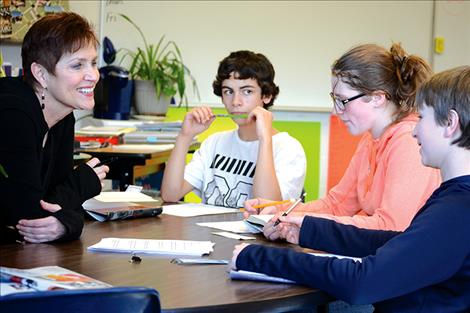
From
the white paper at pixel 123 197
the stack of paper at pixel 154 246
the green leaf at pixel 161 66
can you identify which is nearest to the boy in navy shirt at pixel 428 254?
the stack of paper at pixel 154 246

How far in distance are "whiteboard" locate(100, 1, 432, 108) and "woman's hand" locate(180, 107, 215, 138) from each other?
223 centimetres

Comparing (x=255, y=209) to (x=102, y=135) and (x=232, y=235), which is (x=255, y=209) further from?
(x=102, y=135)

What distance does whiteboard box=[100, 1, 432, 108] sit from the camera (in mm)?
5086

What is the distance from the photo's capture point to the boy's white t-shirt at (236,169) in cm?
281

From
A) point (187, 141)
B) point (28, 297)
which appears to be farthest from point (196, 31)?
point (28, 297)

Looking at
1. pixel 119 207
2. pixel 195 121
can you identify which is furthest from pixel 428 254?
pixel 195 121

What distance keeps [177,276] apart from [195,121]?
1.45 meters

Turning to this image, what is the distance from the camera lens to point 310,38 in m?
5.11

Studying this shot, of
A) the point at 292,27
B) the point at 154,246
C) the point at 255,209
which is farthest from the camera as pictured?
the point at 292,27

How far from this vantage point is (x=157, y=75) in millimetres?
4961

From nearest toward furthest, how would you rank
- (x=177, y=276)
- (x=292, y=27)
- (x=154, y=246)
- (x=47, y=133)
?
(x=177, y=276) → (x=154, y=246) → (x=47, y=133) → (x=292, y=27)

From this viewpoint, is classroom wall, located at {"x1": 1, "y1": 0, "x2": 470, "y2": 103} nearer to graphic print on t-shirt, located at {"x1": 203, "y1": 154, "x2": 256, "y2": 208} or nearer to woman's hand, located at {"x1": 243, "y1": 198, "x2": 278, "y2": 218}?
graphic print on t-shirt, located at {"x1": 203, "y1": 154, "x2": 256, "y2": 208}

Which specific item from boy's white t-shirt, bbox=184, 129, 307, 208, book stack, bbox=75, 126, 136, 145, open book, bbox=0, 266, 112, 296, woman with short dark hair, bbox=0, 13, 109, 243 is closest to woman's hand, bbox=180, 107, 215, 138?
boy's white t-shirt, bbox=184, 129, 307, 208

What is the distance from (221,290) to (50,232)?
58 centimetres
